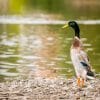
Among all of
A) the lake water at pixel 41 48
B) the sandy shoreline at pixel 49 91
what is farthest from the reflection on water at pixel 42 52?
the sandy shoreline at pixel 49 91

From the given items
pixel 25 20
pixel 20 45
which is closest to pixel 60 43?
Answer: pixel 20 45

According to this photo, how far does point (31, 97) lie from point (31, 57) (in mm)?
15287

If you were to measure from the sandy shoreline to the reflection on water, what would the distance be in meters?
5.03

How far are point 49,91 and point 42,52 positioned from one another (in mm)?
17509

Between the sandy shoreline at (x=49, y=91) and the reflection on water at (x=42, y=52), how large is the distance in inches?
198

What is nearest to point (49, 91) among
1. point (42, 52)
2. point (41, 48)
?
point (42, 52)

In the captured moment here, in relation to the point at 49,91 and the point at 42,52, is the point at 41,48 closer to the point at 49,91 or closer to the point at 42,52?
the point at 42,52

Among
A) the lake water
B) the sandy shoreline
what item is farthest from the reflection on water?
the sandy shoreline

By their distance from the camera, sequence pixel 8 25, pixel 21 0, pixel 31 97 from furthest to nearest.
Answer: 1. pixel 21 0
2. pixel 8 25
3. pixel 31 97

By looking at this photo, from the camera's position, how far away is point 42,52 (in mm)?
34719

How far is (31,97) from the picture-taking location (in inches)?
646

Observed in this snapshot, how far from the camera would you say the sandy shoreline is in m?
16.3

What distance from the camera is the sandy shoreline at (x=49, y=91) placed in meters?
16.3

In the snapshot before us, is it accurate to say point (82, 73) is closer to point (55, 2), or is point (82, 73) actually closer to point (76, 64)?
point (76, 64)
